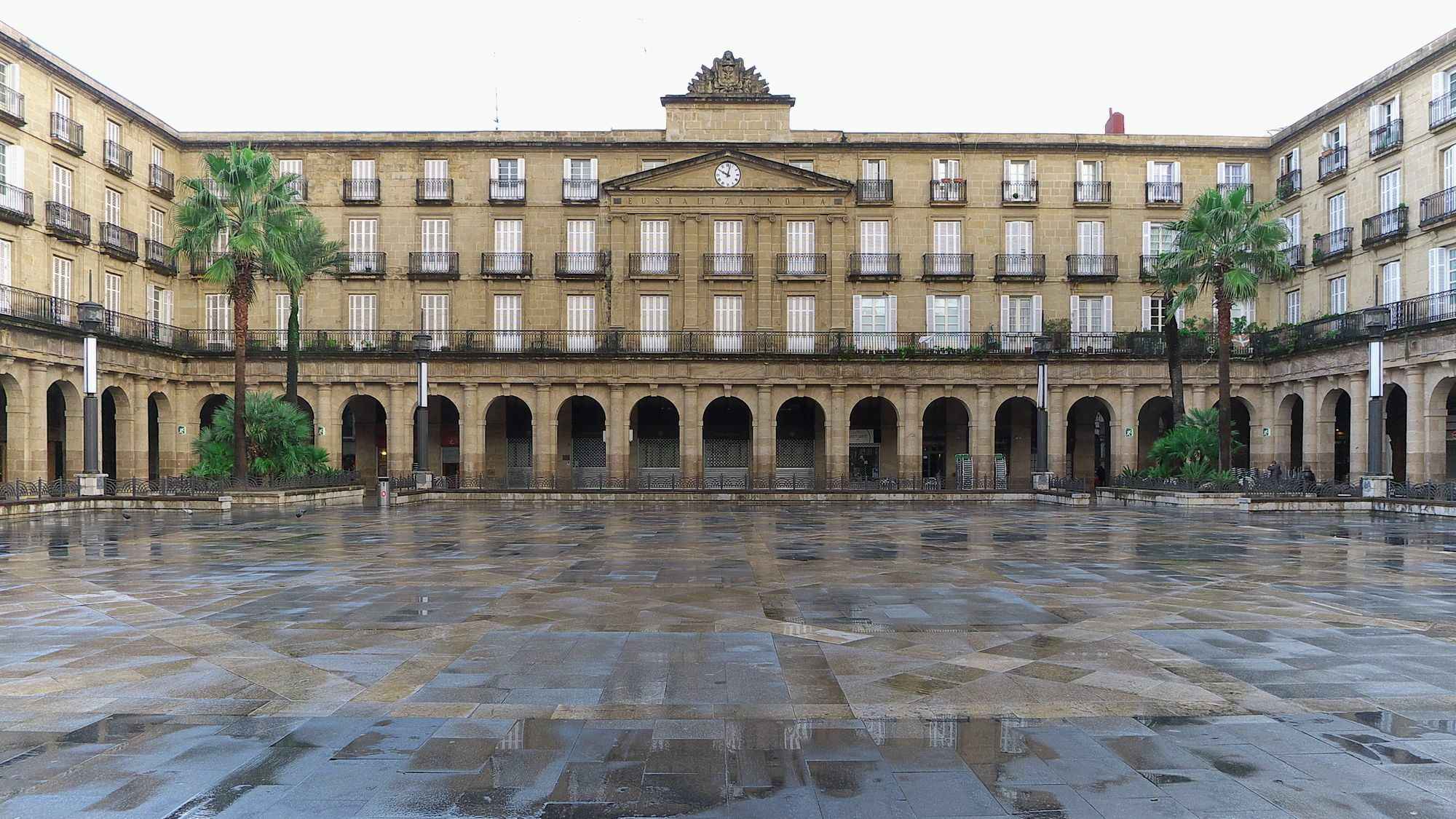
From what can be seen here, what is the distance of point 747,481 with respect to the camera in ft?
137

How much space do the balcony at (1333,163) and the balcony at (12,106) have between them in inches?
1901

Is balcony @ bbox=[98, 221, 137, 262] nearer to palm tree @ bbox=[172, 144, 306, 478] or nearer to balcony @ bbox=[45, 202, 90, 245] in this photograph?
balcony @ bbox=[45, 202, 90, 245]

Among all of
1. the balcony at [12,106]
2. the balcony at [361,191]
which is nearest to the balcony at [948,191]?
the balcony at [361,191]

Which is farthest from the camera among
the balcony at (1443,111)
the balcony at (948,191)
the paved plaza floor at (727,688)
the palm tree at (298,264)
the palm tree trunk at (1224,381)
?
the balcony at (948,191)

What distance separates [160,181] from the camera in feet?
131

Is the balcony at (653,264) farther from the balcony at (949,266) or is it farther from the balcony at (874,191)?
the balcony at (949,266)

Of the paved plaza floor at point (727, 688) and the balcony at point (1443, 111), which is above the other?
the balcony at point (1443, 111)

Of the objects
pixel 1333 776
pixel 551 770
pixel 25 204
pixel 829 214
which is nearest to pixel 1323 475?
pixel 829 214

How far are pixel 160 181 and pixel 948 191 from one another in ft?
112

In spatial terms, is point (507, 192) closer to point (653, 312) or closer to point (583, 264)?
point (583, 264)

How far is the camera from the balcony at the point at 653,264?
41.8m

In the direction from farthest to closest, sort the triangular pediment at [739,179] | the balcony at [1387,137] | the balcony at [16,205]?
the triangular pediment at [739,179], the balcony at [1387,137], the balcony at [16,205]

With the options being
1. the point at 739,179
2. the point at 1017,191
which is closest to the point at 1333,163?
the point at 1017,191

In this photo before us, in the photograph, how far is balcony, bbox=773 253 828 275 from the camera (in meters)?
42.0
